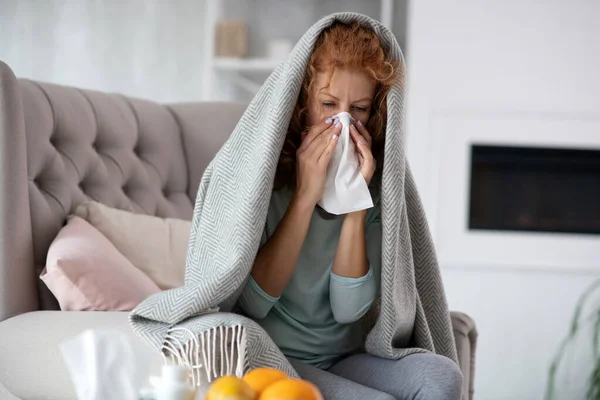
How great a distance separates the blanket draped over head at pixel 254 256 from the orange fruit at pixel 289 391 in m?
0.31

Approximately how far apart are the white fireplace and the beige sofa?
4.17 feet

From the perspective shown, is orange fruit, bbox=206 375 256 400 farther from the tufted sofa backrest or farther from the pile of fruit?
the tufted sofa backrest

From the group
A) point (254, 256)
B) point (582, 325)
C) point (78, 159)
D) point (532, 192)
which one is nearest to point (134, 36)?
point (532, 192)

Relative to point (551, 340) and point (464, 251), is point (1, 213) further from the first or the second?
point (551, 340)

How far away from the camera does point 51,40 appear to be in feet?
11.8

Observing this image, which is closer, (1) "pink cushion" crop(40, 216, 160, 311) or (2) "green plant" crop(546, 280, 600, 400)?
(1) "pink cushion" crop(40, 216, 160, 311)

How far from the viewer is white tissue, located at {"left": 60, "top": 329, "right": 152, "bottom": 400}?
0.81 metres

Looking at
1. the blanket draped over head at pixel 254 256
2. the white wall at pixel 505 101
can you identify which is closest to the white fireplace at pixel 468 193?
the white wall at pixel 505 101

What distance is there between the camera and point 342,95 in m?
1.26

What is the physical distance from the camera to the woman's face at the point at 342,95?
1249 mm

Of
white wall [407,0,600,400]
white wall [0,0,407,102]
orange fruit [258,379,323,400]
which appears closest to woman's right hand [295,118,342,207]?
orange fruit [258,379,323,400]

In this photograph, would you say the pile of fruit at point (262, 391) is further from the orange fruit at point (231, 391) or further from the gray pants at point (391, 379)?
the gray pants at point (391, 379)

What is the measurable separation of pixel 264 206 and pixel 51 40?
2.74m

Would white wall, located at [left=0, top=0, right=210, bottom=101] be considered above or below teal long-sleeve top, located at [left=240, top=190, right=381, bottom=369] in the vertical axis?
above
